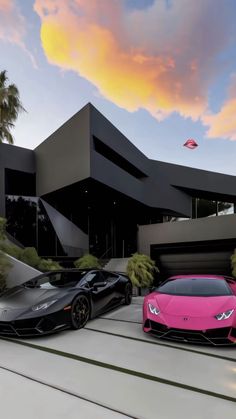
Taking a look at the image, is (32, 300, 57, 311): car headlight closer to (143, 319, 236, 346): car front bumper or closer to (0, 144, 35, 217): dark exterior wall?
(143, 319, 236, 346): car front bumper

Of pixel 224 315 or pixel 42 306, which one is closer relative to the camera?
pixel 224 315

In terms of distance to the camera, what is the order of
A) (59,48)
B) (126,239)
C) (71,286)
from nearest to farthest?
(71,286)
(59,48)
(126,239)

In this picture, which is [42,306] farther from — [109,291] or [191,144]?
[191,144]

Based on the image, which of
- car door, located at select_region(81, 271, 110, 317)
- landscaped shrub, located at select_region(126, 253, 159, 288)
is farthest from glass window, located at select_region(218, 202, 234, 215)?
car door, located at select_region(81, 271, 110, 317)

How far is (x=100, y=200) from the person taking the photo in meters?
18.0

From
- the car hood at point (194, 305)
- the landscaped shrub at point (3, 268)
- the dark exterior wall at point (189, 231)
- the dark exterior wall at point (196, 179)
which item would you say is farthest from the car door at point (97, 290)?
the dark exterior wall at point (196, 179)

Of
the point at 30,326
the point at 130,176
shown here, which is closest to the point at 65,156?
the point at 130,176

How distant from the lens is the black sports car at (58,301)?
16.2ft

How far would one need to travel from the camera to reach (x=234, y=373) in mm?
3609

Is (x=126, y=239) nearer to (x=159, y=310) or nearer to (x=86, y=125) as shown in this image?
(x=86, y=125)

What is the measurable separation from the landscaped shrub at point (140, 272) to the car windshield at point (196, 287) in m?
5.74

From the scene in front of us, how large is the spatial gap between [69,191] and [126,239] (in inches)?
269

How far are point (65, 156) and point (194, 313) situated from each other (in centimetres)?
1115

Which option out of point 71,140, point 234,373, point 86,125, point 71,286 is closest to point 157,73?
point 86,125
